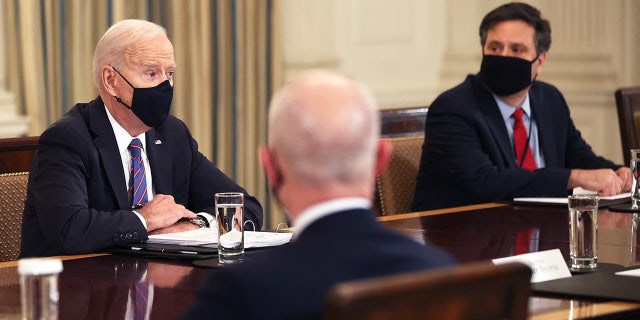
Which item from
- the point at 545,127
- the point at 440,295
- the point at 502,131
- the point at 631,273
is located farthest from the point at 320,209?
the point at 545,127

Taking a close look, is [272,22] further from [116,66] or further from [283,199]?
[283,199]

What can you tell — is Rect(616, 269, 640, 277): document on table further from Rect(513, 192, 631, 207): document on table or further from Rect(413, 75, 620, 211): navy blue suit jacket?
Rect(413, 75, 620, 211): navy blue suit jacket

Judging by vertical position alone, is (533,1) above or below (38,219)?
above

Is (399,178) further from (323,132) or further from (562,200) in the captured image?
(323,132)

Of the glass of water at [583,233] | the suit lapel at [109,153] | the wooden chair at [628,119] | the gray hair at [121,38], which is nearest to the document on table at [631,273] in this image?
the glass of water at [583,233]

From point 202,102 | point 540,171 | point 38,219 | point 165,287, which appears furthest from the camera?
point 202,102

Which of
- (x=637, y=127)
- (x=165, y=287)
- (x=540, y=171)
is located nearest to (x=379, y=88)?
(x=637, y=127)

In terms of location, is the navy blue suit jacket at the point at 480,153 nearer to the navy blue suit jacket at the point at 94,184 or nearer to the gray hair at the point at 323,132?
the navy blue suit jacket at the point at 94,184

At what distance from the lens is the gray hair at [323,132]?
4.72 feet

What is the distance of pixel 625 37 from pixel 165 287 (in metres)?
4.61

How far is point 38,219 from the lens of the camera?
3338mm

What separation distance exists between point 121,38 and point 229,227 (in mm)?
1086

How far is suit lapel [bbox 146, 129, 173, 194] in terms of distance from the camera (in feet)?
11.8

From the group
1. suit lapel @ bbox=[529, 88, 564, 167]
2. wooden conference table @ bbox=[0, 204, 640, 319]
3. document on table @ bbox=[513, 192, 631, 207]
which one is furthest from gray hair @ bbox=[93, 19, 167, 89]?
suit lapel @ bbox=[529, 88, 564, 167]
